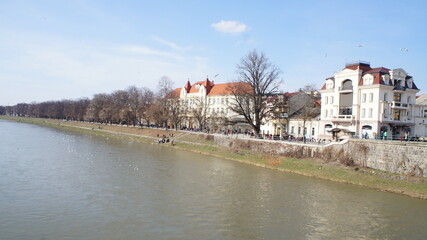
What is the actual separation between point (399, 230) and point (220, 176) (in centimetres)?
1624

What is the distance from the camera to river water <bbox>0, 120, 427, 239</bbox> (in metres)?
16.5

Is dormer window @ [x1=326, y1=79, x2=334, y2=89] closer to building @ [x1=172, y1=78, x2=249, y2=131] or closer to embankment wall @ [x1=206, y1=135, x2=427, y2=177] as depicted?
embankment wall @ [x1=206, y1=135, x2=427, y2=177]

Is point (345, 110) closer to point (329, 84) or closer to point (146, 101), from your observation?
point (329, 84)

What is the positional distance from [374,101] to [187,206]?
35630 mm

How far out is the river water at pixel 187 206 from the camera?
Result: 16.5 meters

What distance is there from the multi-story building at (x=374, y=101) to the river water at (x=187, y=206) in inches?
776

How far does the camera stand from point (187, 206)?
2062cm

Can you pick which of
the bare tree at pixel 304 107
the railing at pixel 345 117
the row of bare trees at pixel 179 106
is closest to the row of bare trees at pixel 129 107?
the row of bare trees at pixel 179 106

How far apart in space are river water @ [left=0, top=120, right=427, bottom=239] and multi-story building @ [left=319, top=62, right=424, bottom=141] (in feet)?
64.7

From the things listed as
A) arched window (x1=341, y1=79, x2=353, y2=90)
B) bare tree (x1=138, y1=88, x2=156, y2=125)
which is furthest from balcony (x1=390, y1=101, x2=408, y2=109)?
bare tree (x1=138, y1=88, x2=156, y2=125)

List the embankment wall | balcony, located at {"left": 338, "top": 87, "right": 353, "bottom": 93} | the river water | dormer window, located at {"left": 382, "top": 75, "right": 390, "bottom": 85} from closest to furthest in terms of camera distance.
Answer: the river water < the embankment wall < dormer window, located at {"left": 382, "top": 75, "right": 390, "bottom": 85} < balcony, located at {"left": 338, "top": 87, "right": 353, "bottom": 93}

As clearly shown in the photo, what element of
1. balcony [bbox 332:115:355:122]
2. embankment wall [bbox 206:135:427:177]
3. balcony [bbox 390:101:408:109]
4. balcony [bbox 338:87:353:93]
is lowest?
embankment wall [bbox 206:135:427:177]

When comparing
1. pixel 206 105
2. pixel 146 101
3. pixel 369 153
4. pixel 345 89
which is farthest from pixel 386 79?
pixel 146 101

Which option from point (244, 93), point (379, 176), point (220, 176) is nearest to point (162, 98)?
point (244, 93)
